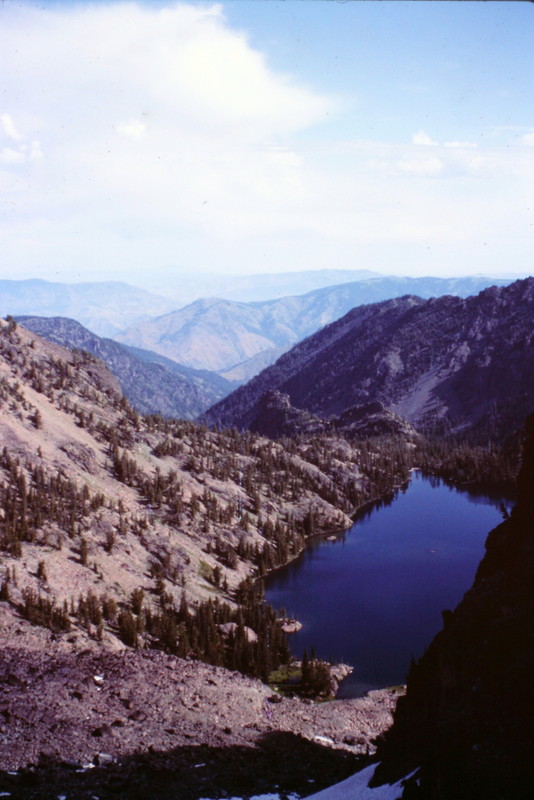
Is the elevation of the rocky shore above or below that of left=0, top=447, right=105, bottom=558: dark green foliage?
below

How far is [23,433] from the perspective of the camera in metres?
78.9

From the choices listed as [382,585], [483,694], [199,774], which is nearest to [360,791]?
[483,694]

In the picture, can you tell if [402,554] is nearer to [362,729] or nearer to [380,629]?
[380,629]

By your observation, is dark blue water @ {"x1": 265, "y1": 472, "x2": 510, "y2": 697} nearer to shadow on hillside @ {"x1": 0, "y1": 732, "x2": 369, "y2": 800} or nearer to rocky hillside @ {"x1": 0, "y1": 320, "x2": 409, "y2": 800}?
rocky hillside @ {"x1": 0, "y1": 320, "x2": 409, "y2": 800}

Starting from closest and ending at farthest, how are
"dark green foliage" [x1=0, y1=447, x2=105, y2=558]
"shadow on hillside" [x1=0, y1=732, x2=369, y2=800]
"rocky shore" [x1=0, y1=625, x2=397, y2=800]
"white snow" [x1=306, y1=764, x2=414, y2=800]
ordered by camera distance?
1. "white snow" [x1=306, y1=764, x2=414, y2=800]
2. "shadow on hillside" [x1=0, y1=732, x2=369, y2=800]
3. "rocky shore" [x1=0, y1=625, x2=397, y2=800]
4. "dark green foliage" [x1=0, y1=447, x2=105, y2=558]

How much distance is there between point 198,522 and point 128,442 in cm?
2100

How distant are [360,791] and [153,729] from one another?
1332 centimetres

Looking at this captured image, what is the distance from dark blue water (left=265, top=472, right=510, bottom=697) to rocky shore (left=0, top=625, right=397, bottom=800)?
48.4 ft

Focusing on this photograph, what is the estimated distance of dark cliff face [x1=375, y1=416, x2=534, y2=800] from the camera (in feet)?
66.8

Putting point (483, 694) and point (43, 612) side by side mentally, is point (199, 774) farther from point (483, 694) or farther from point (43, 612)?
point (43, 612)

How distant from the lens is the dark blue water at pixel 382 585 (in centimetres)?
6259

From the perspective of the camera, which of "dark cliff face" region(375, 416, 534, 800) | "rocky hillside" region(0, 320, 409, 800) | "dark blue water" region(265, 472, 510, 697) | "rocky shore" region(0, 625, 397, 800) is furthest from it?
"dark blue water" region(265, 472, 510, 697)

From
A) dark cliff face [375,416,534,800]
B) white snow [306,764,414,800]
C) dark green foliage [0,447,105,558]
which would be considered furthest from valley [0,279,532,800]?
dark cliff face [375,416,534,800]

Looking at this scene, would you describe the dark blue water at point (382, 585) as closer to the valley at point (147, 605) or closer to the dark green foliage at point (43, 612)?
the valley at point (147, 605)
